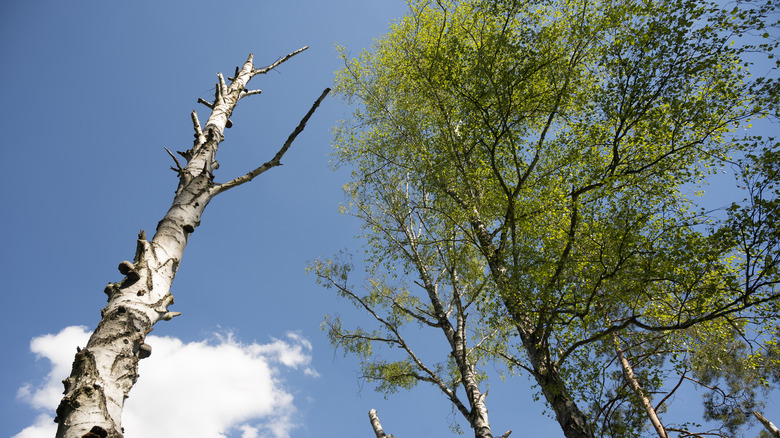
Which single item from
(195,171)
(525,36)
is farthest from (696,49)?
(195,171)

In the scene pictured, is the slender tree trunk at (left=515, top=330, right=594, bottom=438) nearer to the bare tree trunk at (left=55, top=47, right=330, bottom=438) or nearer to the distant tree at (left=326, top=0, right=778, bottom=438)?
the distant tree at (left=326, top=0, right=778, bottom=438)

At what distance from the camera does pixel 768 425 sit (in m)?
9.02

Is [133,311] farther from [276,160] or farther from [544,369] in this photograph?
[544,369]

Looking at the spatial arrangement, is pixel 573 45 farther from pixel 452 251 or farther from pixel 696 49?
pixel 452 251

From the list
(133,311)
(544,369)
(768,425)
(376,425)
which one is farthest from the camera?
(768,425)

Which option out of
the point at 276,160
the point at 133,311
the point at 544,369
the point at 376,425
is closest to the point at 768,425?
the point at 544,369

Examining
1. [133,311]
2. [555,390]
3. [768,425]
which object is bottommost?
[768,425]

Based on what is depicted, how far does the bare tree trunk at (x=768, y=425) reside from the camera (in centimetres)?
853

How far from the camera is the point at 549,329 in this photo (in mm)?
6109

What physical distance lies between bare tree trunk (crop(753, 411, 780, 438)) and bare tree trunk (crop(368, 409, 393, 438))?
28.1 ft

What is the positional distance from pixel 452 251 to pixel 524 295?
248cm

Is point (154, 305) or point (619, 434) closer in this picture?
point (154, 305)

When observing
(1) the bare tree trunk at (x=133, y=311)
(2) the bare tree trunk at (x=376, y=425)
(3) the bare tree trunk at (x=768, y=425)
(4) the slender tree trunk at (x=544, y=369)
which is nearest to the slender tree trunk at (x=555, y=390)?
(4) the slender tree trunk at (x=544, y=369)

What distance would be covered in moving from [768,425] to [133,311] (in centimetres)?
1310
